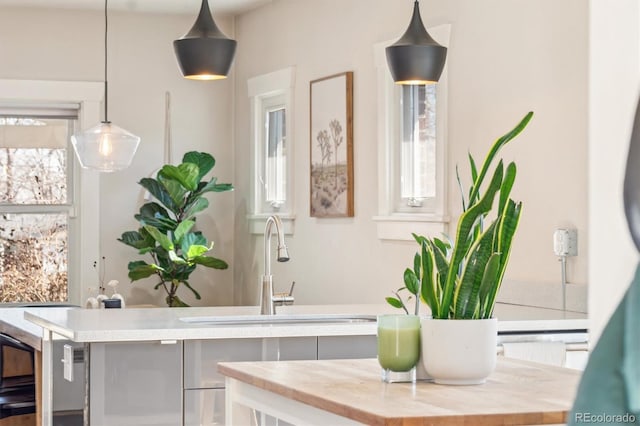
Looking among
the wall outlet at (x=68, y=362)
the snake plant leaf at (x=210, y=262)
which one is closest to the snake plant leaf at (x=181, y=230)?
the snake plant leaf at (x=210, y=262)

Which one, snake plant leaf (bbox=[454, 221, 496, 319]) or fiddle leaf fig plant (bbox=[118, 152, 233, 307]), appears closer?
snake plant leaf (bbox=[454, 221, 496, 319])

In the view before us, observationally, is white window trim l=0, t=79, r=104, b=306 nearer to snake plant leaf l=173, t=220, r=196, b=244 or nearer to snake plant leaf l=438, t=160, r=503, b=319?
snake plant leaf l=173, t=220, r=196, b=244

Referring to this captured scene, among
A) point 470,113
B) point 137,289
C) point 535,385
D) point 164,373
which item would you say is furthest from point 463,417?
point 137,289

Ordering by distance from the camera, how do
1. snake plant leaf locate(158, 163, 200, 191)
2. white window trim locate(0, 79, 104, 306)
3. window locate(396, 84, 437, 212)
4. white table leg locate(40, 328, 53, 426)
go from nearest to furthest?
white table leg locate(40, 328, 53, 426) < window locate(396, 84, 437, 212) < snake plant leaf locate(158, 163, 200, 191) < white window trim locate(0, 79, 104, 306)

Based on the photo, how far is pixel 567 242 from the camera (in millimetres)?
4242

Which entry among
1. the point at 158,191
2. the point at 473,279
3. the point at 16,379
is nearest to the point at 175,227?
the point at 158,191

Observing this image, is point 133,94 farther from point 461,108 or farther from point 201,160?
point 461,108

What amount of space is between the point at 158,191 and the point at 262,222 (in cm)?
71

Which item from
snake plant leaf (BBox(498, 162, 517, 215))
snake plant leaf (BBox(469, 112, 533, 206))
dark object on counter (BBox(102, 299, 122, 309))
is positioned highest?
snake plant leaf (BBox(469, 112, 533, 206))

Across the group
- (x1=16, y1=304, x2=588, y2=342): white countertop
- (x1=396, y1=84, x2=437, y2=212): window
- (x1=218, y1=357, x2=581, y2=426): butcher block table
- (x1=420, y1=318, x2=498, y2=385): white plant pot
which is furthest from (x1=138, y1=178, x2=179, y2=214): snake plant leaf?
(x1=420, y1=318, x2=498, y2=385): white plant pot

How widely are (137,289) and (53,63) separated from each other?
162 cm

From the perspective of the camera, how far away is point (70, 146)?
24.7 feet

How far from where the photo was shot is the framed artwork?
5.99 m

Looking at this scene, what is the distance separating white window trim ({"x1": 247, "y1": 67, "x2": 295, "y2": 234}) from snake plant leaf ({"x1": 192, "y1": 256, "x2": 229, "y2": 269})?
0.34m
